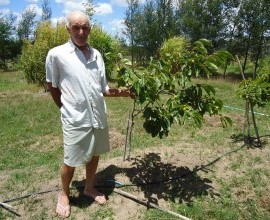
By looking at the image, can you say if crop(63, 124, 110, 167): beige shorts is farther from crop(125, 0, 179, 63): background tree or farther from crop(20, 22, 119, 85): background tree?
crop(125, 0, 179, 63): background tree

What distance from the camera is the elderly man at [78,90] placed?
118 inches

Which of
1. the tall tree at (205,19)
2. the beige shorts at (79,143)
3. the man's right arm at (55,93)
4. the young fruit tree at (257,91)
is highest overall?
the tall tree at (205,19)

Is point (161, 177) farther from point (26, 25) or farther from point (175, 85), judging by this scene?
point (26, 25)

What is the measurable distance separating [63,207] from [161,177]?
120 cm

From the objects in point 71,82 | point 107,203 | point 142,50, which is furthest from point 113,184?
point 142,50

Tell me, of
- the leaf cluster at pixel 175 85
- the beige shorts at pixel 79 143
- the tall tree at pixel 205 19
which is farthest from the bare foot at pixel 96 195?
the tall tree at pixel 205 19

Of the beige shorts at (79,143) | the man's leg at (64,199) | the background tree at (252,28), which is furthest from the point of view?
the background tree at (252,28)

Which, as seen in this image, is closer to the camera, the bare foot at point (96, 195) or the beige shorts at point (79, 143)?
the beige shorts at point (79, 143)

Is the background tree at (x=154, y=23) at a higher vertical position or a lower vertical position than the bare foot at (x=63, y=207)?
higher

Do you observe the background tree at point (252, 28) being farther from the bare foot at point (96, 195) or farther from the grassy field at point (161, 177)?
the bare foot at point (96, 195)

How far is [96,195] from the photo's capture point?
3.61 m

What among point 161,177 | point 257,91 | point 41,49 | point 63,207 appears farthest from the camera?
point 41,49

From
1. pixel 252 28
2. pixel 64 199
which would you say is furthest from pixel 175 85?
pixel 252 28

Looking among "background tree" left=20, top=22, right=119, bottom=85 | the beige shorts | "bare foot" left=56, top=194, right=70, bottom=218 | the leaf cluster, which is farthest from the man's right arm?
"background tree" left=20, top=22, right=119, bottom=85
